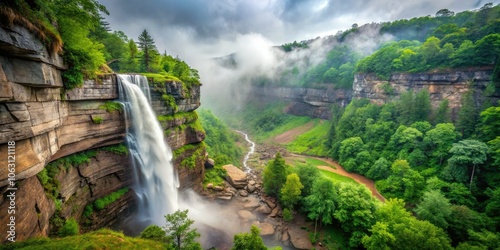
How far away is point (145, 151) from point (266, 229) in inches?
821

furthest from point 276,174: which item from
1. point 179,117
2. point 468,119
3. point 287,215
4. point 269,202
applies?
point 468,119

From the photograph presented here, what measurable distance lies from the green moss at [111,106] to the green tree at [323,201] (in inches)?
1133

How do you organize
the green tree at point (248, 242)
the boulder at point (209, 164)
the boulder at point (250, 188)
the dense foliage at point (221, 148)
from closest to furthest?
the green tree at point (248, 242) < the boulder at point (250, 188) < the boulder at point (209, 164) < the dense foliage at point (221, 148)

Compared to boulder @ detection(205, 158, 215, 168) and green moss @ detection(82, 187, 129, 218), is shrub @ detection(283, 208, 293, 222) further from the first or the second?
green moss @ detection(82, 187, 129, 218)

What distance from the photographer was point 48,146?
53.9 feet

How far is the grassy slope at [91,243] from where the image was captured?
11.9m

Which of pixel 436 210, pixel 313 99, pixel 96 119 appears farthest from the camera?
pixel 313 99

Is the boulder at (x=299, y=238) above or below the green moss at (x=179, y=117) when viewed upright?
below

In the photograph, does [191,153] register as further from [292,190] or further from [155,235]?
[155,235]

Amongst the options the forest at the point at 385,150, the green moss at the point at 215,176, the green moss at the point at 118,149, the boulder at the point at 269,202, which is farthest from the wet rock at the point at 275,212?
the green moss at the point at 118,149

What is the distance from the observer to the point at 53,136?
17.3 meters

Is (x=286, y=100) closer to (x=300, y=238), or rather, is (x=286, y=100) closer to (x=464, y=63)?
(x=464, y=63)

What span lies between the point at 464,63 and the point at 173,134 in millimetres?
68347

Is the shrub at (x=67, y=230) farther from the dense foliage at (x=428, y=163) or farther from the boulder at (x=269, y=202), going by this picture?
the dense foliage at (x=428, y=163)
